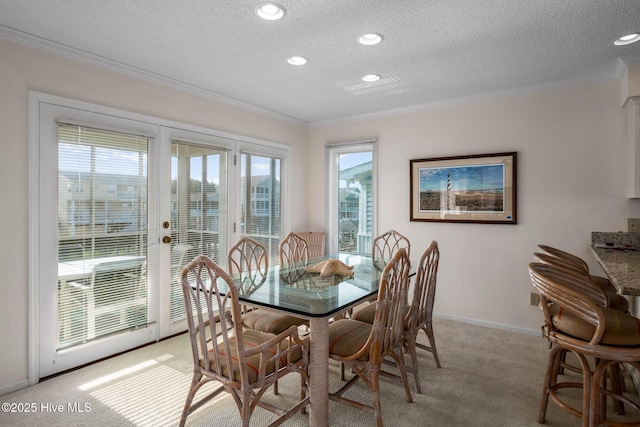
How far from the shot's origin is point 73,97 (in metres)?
2.77

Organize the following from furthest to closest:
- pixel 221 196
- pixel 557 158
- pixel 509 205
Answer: pixel 221 196
pixel 509 205
pixel 557 158

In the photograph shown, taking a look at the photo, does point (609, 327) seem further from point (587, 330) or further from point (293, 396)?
point (293, 396)

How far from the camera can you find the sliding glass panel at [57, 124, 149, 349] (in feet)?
9.05

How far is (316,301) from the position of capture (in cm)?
197

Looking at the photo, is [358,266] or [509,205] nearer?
[358,266]

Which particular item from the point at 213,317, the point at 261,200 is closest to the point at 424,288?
the point at 213,317

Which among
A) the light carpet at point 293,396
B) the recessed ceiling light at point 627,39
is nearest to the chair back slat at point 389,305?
the light carpet at point 293,396

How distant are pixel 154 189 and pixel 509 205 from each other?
350cm

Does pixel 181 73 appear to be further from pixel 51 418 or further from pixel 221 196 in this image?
pixel 51 418

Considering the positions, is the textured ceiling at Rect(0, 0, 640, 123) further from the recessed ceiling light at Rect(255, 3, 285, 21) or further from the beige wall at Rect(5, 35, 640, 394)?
the beige wall at Rect(5, 35, 640, 394)

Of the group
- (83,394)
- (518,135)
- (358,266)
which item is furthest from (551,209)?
(83,394)

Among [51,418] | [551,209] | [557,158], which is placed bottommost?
[51,418]

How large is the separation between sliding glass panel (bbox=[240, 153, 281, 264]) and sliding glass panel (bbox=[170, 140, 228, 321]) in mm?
315

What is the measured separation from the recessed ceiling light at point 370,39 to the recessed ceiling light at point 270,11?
0.63 m
